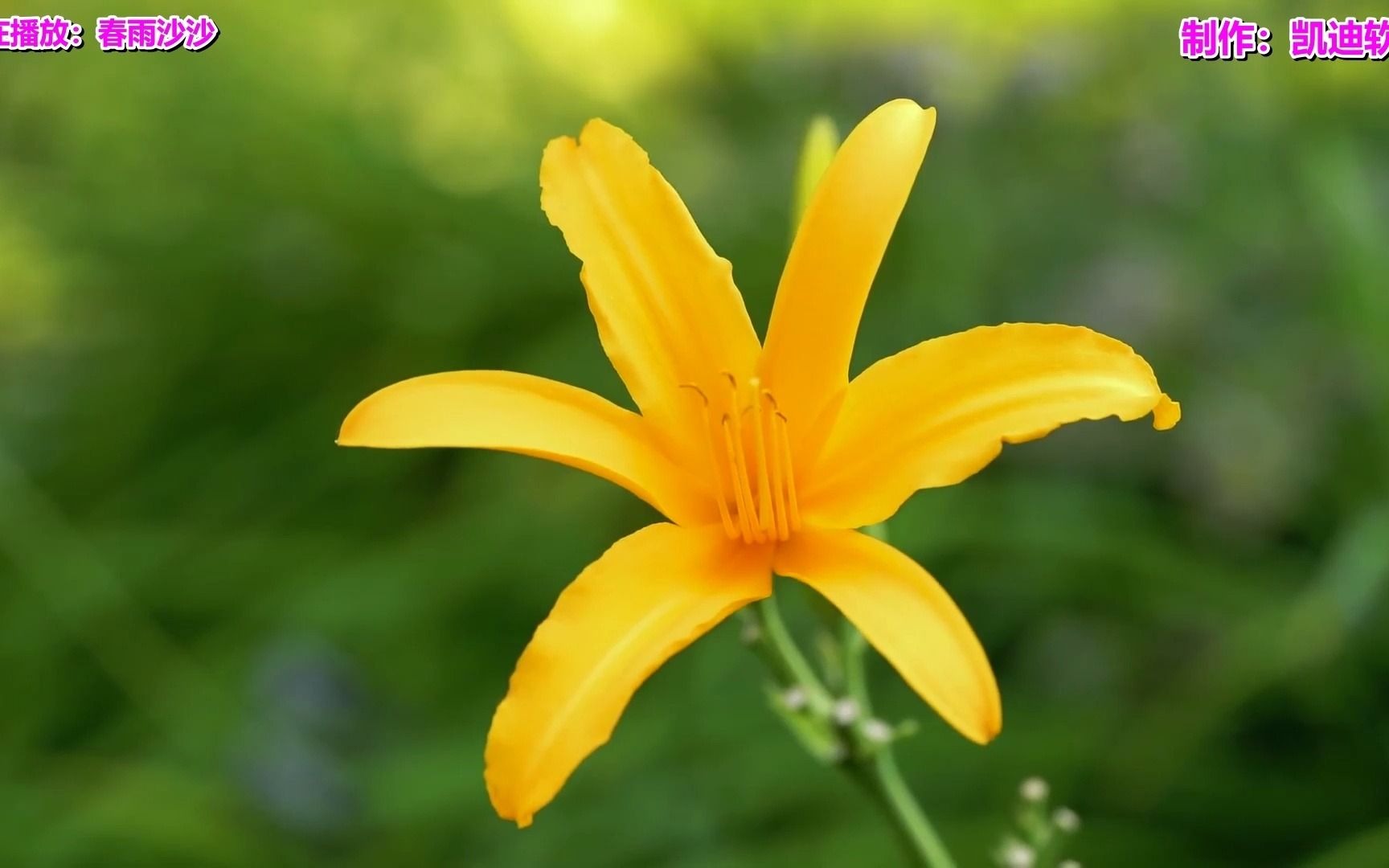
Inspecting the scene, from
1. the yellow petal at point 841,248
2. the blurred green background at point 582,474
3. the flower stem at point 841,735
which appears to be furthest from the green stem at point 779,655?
the blurred green background at point 582,474

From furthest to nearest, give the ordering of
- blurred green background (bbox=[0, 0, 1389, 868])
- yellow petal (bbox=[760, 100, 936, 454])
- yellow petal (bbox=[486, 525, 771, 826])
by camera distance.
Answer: blurred green background (bbox=[0, 0, 1389, 868]) < yellow petal (bbox=[760, 100, 936, 454]) < yellow petal (bbox=[486, 525, 771, 826])

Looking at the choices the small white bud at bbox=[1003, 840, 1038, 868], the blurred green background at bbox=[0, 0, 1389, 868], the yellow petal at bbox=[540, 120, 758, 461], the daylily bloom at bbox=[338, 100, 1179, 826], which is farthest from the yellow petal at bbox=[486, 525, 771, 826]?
the blurred green background at bbox=[0, 0, 1389, 868]

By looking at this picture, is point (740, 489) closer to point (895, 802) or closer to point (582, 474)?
point (895, 802)

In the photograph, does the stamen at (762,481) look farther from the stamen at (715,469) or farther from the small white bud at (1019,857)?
the small white bud at (1019,857)

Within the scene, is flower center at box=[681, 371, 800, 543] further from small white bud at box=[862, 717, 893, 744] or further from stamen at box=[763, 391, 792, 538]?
small white bud at box=[862, 717, 893, 744]

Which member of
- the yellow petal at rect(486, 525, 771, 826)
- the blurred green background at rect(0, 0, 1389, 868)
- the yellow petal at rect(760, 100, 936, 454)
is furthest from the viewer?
the blurred green background at rect(0, 0, 1389, 868)

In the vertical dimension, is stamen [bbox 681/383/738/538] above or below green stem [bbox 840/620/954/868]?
above

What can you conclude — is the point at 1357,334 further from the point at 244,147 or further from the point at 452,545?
the point at 244,147
